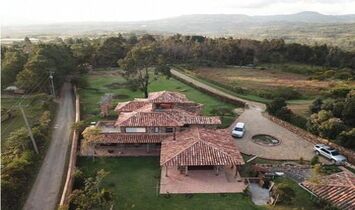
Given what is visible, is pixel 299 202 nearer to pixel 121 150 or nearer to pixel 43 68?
pixel 121 150

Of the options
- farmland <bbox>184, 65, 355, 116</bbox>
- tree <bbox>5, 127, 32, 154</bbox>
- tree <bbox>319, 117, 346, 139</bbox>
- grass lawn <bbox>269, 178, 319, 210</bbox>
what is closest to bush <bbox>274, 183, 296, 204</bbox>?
grass lawn <bbox>269, 178, 319, 210</bbox>

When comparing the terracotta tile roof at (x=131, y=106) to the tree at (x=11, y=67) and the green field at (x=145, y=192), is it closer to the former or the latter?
the green field at (x=145, y=192)

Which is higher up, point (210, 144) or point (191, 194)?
point (210, 144)

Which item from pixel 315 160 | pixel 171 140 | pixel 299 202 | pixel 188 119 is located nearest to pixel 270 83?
pixel 188 119

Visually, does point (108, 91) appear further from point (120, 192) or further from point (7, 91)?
point (120, 192)

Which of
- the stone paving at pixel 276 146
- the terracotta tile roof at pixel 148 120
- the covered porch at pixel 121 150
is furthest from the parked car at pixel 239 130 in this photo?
the covered porch at pixel 121 150

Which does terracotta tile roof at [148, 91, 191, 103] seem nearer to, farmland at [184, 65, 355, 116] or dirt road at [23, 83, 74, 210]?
dirt road at [23, 83, 74, 210]

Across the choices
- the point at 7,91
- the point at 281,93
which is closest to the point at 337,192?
the point at 281,93
